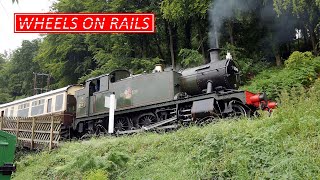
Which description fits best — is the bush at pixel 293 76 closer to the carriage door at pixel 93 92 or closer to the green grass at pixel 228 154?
the carriage door at pixel 93 92

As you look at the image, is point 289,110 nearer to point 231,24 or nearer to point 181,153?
point 181,153

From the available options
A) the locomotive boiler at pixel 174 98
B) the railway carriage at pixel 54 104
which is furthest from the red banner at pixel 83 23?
the railway carriage at pixel 54 104

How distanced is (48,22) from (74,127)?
5526 mm

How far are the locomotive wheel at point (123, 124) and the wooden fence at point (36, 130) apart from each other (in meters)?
2.12

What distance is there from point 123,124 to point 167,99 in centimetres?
229

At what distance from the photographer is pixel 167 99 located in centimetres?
1066

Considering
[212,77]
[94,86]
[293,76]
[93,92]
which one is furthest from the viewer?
[293,76]

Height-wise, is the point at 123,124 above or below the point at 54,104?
below

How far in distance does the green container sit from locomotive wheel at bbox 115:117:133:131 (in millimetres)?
7833

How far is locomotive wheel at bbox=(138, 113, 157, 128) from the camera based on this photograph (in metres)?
11.2

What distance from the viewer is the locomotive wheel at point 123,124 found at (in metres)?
11.9

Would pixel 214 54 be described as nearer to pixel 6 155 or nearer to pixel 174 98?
pixel 174 98

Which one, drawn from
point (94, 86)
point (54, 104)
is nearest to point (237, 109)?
point (94, 86)

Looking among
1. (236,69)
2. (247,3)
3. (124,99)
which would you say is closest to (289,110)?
(236,69)
